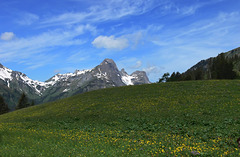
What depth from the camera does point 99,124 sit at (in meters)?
25.5

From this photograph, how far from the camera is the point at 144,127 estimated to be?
2194 cm

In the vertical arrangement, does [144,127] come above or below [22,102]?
below

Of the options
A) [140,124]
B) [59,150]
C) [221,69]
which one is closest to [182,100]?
[140,124]

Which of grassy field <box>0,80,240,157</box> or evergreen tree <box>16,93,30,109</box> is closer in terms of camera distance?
grassy field <box>0,80,240,157</box>

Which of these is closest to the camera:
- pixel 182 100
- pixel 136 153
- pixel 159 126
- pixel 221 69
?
pixel 136 153

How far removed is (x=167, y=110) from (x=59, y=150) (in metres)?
18.8

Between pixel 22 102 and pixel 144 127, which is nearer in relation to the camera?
pixel 144 127

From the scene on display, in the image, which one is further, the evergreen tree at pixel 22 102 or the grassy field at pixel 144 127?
the evergreen tree at pixel 22 102

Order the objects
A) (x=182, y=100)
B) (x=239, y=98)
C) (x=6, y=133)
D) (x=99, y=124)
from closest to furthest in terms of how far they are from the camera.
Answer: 1. (x=6, y=133)
2. (x=99, y=124)
3. (x=239, y=98)
4. (x=182, y=100)

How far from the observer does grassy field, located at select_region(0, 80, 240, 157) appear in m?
12.8

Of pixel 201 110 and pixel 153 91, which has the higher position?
pixel 153 91

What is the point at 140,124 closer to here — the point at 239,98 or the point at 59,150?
the point at 59,150

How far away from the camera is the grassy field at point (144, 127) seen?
41.8 feet

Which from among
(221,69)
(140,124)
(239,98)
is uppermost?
(221,69)
